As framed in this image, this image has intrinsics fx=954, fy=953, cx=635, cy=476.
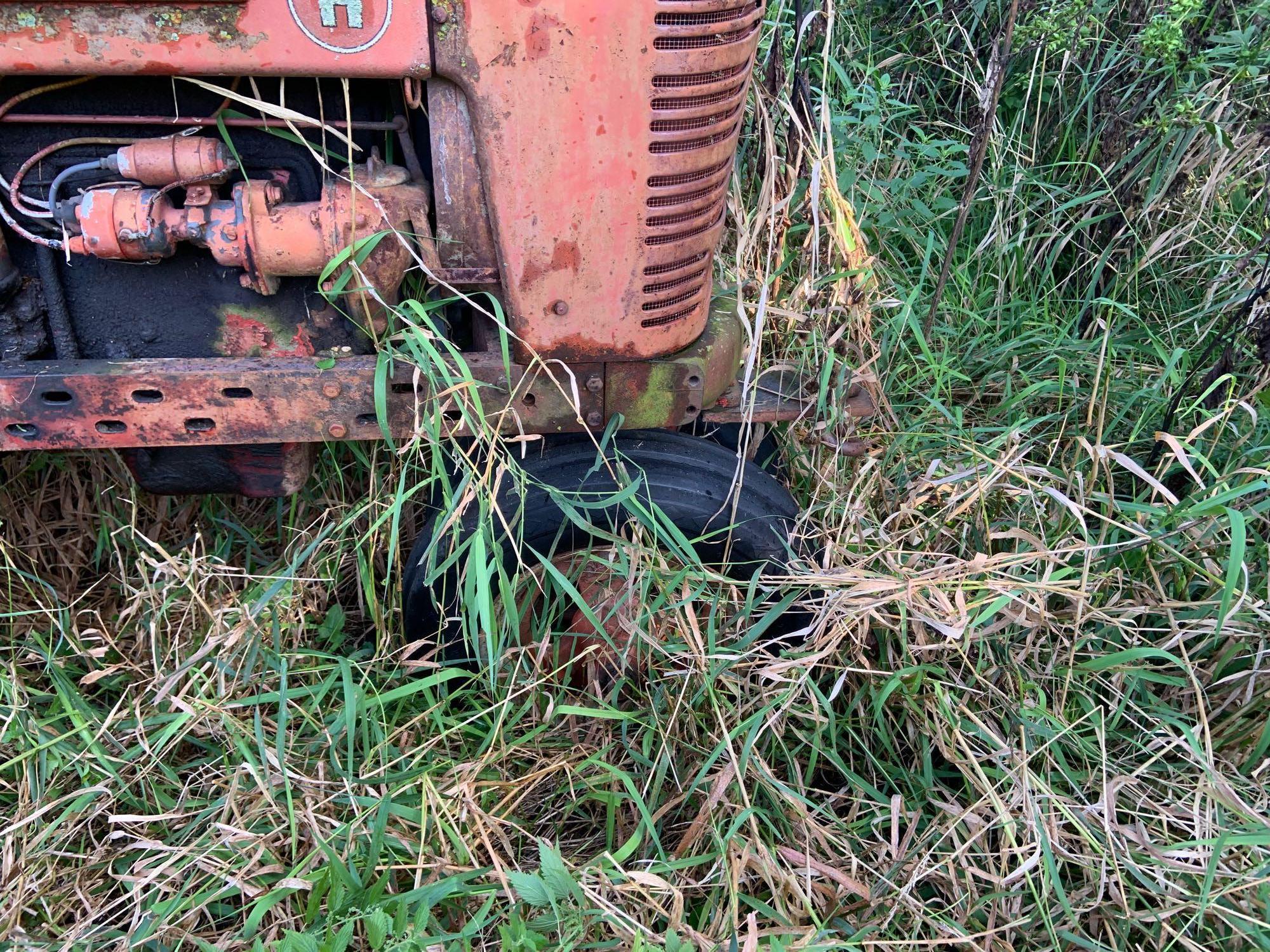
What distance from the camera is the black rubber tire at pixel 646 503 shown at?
6.15 ft

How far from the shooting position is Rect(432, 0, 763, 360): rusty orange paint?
4.91 ft

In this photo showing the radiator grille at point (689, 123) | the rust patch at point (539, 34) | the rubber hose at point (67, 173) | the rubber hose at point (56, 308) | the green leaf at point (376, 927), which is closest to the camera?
the green leaf at point (376, 927)

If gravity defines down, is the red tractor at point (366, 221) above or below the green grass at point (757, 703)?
above

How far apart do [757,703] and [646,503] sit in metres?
0.43

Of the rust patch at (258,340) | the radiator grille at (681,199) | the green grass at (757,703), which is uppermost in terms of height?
the radiator grille at (681,199)

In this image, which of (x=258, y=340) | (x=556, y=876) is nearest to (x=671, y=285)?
(x=258, y=340)

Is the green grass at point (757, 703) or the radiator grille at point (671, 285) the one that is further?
the radiator grille at point (671, 285)

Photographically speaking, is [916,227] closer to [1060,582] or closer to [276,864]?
[1060,582]

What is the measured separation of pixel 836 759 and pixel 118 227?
1588 millimetres

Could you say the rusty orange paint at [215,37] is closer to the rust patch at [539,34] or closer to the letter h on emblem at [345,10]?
the letter h on emblem at [345,10]

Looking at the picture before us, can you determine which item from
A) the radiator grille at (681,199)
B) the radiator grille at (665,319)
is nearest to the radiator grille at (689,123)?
the radiator grille at (681,199)

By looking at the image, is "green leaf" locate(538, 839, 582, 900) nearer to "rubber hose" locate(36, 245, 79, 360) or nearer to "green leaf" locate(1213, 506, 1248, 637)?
"green leaf" locate(1213, 506, 1248, 637)

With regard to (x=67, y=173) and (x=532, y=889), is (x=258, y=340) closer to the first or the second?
(x=67, y=173)

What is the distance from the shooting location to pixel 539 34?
149cm
